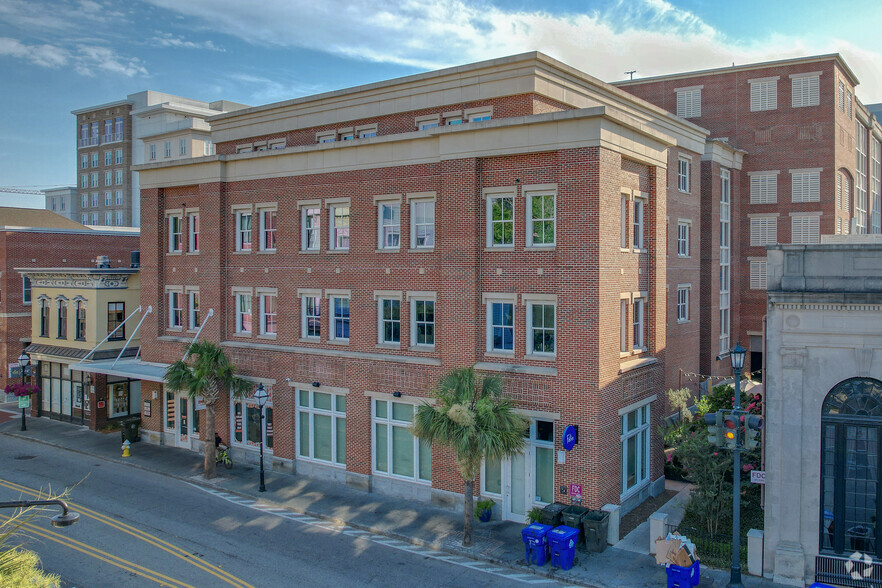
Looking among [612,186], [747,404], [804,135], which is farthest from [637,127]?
Answer: [804,135]

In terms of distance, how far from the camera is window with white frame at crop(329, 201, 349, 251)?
82.4 ft

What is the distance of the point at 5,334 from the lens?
1603 inches

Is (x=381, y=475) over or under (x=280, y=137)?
under

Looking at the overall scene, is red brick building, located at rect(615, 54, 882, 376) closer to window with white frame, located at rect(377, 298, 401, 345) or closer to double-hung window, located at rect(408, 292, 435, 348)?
double-hung window, located at rect(408, 292, 435, 348)

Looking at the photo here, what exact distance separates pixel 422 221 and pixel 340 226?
3.80 m

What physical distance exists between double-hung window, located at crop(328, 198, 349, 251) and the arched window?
54.0 ft

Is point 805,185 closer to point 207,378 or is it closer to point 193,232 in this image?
point 193,232

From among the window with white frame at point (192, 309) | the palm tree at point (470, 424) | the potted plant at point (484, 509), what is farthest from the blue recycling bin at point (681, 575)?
the window with white frame at point (192, 309)

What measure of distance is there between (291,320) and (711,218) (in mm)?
21267

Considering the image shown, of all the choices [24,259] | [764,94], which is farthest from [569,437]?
[24,259]

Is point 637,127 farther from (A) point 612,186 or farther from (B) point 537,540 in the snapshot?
(B) point 537,540

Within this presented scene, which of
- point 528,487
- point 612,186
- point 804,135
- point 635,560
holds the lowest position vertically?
point 635,560

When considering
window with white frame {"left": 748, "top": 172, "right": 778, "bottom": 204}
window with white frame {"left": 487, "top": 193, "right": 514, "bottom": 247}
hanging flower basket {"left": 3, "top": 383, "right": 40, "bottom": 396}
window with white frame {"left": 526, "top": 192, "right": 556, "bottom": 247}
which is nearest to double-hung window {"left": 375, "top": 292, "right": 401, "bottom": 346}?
window with white frame {"left": 487, "top": 193, "right": 514, "bottom": 247}

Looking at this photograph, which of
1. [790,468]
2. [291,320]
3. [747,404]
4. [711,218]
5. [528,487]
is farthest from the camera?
[711,218]
